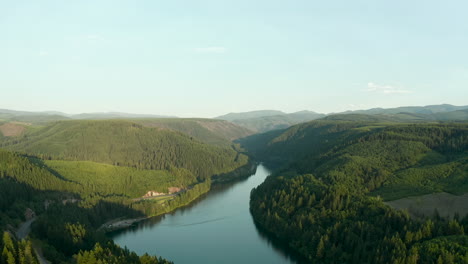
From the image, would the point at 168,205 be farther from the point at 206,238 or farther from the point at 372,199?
the point at 372,199

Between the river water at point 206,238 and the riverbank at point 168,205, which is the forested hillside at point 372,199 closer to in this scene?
the river water at point 206,238

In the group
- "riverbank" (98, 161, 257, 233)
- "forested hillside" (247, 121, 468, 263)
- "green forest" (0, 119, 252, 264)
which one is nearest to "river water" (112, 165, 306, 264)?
"riverbank" (98, 161, 257, 233)

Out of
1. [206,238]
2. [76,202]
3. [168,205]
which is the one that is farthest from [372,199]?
[76,202]

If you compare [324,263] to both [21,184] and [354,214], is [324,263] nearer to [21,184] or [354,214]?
[354,214]

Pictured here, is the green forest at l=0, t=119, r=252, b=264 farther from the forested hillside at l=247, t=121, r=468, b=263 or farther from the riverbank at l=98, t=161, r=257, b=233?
the forested hillside at l=247, t=121, r=468, b=263

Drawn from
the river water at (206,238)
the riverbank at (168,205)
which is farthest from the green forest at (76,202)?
the river water at (206,238)
